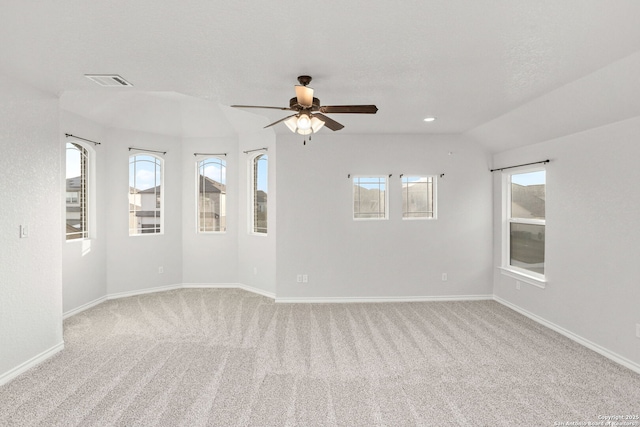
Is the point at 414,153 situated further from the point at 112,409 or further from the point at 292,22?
the point at 112,409

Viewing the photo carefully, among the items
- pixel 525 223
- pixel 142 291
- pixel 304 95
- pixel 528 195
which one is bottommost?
pixel 142 291

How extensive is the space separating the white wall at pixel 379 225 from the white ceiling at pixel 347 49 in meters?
1.48

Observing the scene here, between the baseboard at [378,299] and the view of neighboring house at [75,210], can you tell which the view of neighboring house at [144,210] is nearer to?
the view of neighboring house at [75,210]

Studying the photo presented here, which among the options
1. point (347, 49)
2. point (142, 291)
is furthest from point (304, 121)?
point (142, 291)

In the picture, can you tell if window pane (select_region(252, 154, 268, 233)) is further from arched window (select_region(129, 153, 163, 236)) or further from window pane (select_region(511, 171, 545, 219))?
window pane (select_region(511, 171, 545, 219))

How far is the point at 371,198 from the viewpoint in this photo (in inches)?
201

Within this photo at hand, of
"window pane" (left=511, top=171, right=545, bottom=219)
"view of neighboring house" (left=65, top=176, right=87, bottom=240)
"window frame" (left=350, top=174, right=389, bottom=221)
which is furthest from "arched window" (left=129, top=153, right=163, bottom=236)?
"window pane" (left=511, top=171, right=545, bottom=219)

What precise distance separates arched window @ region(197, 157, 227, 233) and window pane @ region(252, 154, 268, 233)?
0.60m

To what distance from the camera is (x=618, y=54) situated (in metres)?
2.27

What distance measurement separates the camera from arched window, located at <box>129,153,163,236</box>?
534 centimetres

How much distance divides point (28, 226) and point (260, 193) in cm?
312

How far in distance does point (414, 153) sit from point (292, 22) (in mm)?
3491

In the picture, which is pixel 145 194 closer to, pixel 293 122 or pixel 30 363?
pixel 30 363

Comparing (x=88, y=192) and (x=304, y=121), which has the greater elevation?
(x=304, y=121)
